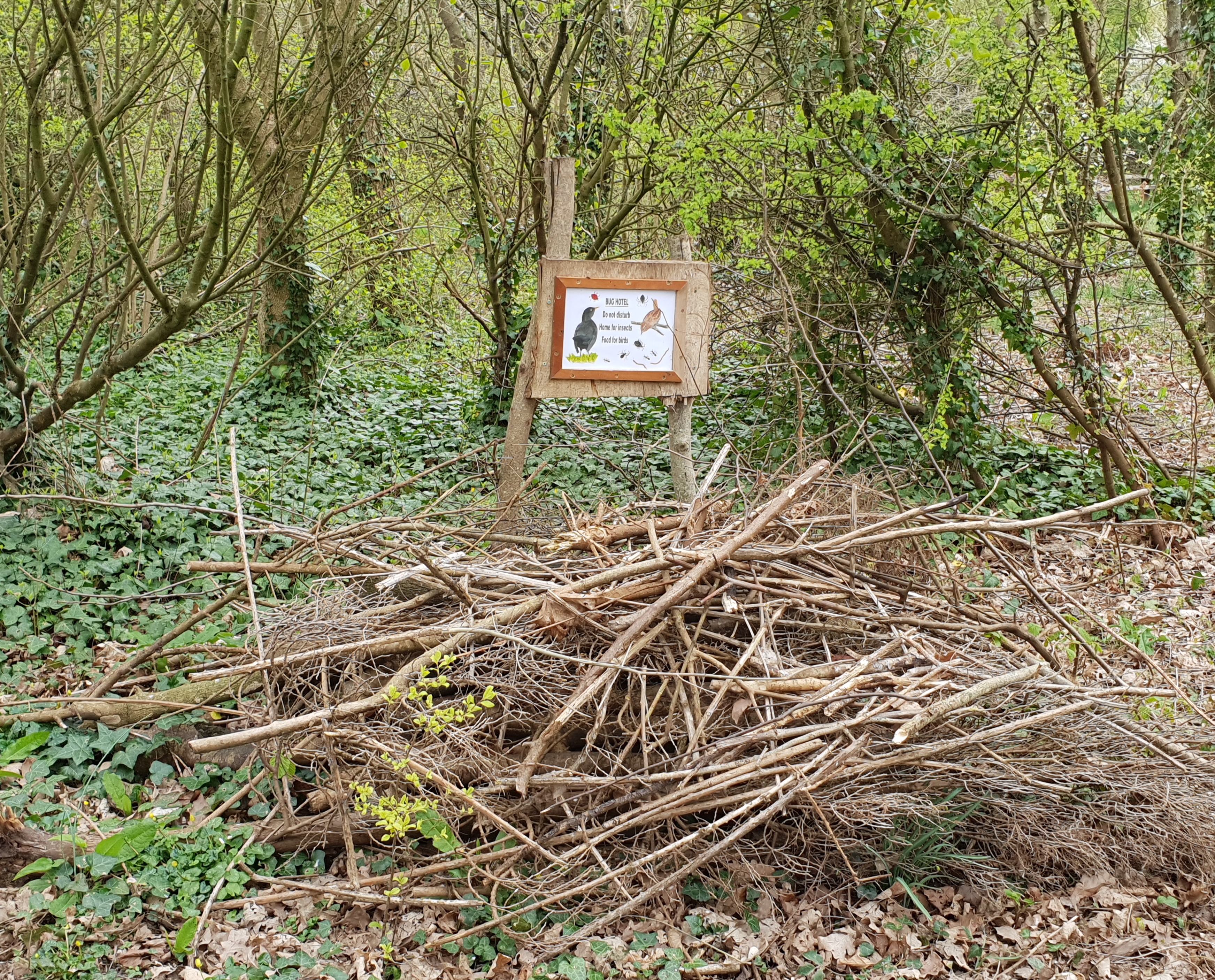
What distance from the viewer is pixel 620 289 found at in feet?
17.2

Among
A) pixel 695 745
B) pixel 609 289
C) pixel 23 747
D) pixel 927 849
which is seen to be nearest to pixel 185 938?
pixel 23 747

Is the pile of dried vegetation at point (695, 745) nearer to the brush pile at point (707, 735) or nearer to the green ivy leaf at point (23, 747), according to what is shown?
the brush pile at point (707, 735)

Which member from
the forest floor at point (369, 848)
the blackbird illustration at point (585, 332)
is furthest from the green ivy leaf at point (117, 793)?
the blackbird illustration at point (585, 332)

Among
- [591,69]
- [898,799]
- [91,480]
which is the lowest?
[898,799]

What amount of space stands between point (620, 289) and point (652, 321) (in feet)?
0.80

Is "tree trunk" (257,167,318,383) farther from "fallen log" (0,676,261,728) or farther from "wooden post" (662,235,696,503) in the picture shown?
"fallen log" (0,676,261,728)

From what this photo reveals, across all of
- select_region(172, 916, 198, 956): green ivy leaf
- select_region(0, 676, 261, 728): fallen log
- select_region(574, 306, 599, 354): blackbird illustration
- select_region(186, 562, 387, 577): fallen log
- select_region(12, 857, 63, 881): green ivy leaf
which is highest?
select_region(574, 306, 599, 354): blackbird illustration

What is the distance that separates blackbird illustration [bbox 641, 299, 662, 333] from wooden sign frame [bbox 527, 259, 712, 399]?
0.28ft

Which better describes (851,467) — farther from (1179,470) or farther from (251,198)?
(251,198)

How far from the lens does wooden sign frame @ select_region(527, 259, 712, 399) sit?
17.1ft

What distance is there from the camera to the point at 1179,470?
725cm

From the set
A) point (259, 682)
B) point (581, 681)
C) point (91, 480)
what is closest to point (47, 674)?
point (259, 682)

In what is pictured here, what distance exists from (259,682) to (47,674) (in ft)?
4.19

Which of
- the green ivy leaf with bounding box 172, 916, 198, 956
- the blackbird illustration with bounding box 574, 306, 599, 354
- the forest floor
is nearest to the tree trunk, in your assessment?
the forest floor
